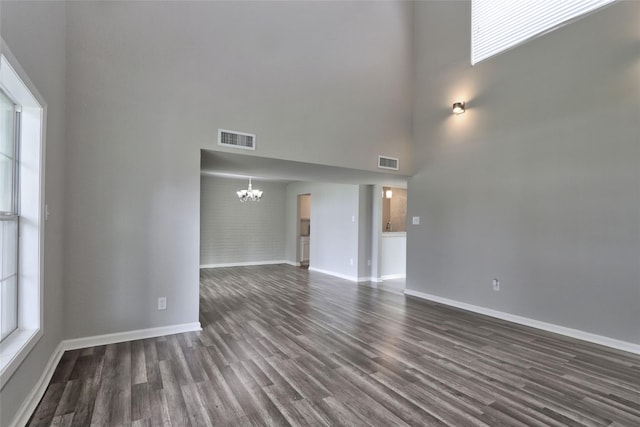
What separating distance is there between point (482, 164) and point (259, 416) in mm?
4140

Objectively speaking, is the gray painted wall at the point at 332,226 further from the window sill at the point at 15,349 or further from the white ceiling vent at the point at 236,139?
the window sill at the point at 15,349

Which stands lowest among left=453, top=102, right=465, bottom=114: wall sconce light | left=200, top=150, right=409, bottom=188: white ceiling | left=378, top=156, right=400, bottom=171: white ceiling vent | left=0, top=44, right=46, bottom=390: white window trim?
left=0, top=44, right=46, bottom=390: white window trim

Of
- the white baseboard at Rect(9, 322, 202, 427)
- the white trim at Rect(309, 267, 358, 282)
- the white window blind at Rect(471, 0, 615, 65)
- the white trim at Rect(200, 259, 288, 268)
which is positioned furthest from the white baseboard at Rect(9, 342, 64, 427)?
the white window blind at Rect(471, 0, 615, 65)

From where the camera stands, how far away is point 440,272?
16.0 feet

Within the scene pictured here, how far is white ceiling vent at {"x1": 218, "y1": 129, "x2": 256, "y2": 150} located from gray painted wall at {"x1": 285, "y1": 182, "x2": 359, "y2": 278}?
10.6 ft

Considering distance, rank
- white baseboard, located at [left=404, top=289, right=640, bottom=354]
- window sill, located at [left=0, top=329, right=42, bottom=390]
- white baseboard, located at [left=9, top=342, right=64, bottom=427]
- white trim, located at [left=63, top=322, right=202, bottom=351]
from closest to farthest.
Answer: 1. window sill, located at [left=0, top=329, right=42, bottom=390]
2. white baseboard, located at [left=9, top=342, right=64, bottom=427]
3. white trim, located at [left=63, top=322, right=202, bottom=351]
4. white baseboard, located at [left=404, top=289, right=640, bottom=354]

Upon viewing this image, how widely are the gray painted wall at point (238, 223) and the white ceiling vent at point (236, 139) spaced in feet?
15.0

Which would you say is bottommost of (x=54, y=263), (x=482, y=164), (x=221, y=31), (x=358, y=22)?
(x=54, y=263)

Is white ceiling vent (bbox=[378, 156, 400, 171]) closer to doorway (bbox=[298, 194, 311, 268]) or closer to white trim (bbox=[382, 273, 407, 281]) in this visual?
white trim (bbox=[382, 273, 407, 281])

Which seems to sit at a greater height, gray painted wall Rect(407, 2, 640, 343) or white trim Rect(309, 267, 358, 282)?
gray painted wall Rect(407, 2, 640, 343)

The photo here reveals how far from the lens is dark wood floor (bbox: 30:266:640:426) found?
1.97 meters

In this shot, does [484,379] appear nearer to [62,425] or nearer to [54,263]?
[62,425]

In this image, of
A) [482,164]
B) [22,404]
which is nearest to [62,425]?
[22,404]

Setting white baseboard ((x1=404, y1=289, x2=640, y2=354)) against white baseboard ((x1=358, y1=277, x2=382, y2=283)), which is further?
white baseboard ((x1=358, y1=277, x2=382, y2=283))
